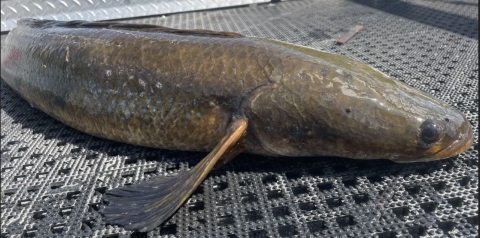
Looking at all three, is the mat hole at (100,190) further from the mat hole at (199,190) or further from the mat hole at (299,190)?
the mat hole at (299,190)

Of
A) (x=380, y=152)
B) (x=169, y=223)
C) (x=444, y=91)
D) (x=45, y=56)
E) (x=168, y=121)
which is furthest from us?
(x=45, y=56)

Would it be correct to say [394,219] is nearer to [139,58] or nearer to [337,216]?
[337,216]

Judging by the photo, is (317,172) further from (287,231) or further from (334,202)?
(287,231)

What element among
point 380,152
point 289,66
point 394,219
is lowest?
point 394,219

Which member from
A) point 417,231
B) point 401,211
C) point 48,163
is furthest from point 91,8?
point 417,231

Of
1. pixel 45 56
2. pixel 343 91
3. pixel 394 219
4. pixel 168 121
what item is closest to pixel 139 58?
pixel 168 121

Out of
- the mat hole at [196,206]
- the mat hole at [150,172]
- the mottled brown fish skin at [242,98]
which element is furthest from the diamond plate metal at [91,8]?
the mat hole at [196,206]

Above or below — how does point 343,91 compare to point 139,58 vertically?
below

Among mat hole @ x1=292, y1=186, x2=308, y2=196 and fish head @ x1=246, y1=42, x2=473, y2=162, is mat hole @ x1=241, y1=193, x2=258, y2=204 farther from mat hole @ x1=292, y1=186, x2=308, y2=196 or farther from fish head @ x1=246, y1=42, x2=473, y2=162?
fish head @ x1=246, y1=42, x2=473, y2=162
